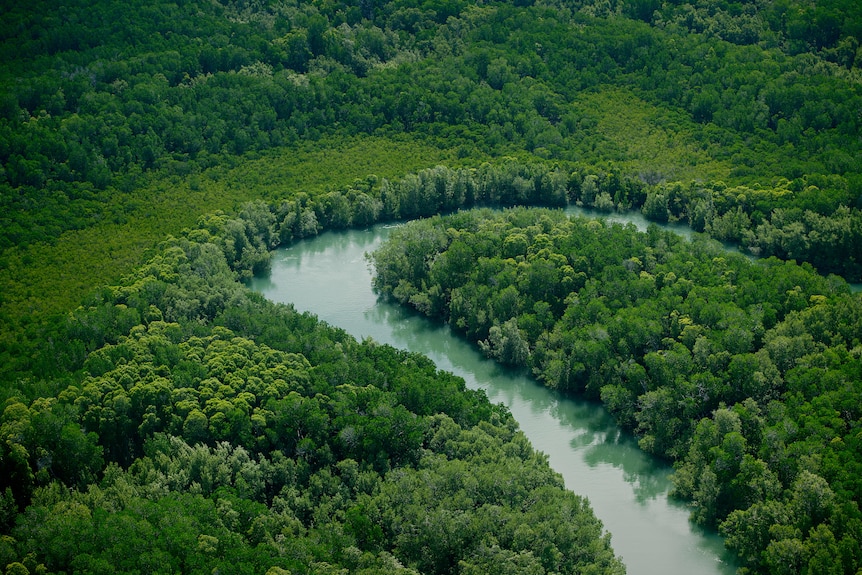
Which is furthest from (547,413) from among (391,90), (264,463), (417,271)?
(391,90)

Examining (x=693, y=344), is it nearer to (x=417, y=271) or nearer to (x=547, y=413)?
(x=547, y=413)

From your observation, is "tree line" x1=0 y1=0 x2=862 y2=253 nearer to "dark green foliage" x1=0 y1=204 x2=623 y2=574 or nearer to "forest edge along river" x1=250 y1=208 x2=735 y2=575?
"forest edge along river" x1=250 y1=208 x2=735 y2=575

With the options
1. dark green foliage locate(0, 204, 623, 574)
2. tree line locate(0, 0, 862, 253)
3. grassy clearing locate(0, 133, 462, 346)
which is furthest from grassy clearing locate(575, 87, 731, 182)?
dark green foliage locate(0, 204, 623, 574)

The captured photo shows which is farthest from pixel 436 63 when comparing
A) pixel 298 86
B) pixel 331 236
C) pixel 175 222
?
pixel 175 222

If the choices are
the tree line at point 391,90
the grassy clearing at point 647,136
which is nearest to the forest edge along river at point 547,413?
the tree line at point 391,90

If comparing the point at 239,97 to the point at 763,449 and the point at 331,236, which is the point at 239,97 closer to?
the point at 331,236
